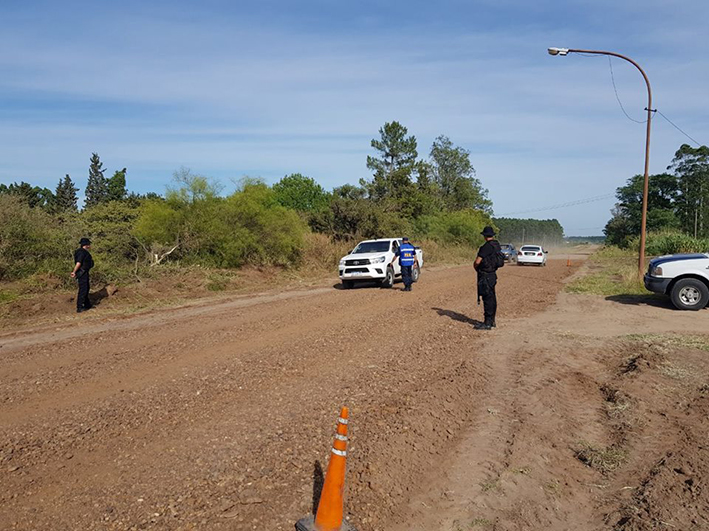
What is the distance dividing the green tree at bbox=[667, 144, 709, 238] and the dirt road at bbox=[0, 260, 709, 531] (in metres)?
73.7

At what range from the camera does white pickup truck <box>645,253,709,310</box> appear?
12320mm

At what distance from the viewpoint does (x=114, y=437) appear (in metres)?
4.99

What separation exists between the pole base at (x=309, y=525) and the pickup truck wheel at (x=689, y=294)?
1164 cm

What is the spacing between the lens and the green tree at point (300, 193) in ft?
194

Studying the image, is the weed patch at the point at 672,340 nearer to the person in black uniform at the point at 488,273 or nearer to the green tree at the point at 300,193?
the person in black uniform at the point at 488,273

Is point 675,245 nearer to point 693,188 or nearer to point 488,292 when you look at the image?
point 488,292

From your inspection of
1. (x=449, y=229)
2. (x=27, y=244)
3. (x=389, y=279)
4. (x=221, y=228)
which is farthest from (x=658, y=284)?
(x=449, y=229)

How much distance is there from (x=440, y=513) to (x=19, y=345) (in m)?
8.59

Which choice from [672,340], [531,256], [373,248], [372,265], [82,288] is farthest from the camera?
[531,256]

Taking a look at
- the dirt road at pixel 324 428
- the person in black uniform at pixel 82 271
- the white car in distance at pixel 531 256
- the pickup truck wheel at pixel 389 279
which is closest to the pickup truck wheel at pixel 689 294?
the dirt road at pixel 324 428

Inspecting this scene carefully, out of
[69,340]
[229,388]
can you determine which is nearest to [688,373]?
[229,388]

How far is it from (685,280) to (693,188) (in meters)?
71.5

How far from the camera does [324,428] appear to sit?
5.20 m

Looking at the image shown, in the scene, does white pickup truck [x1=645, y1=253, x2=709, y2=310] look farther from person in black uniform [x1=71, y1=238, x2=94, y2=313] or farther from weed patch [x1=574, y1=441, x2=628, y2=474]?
person in black uniform [x1=71, y1=238, x2=94, y2=313]
